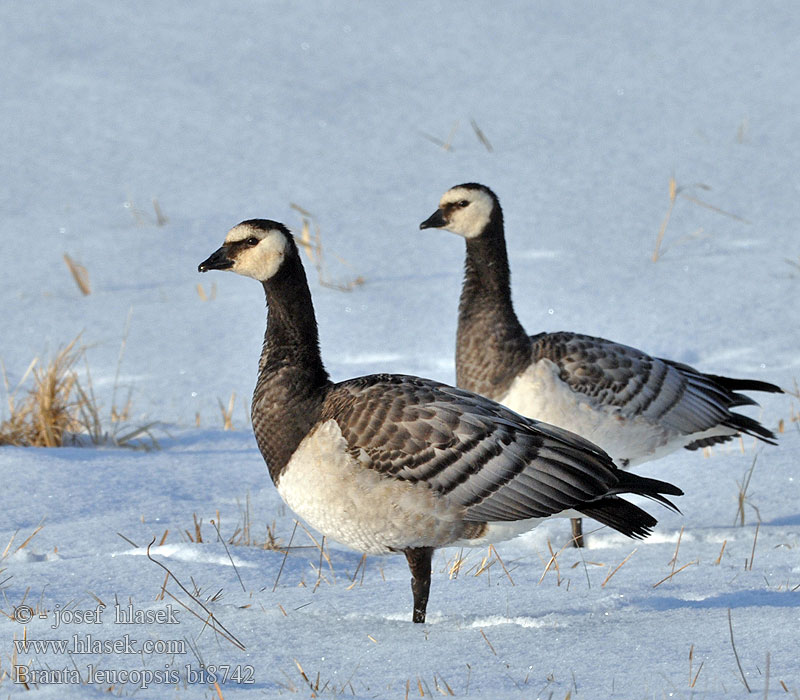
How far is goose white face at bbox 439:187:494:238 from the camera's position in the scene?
292 inches

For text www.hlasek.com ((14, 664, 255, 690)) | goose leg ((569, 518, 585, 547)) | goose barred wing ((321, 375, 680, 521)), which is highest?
goose barred wing ((321, 375, 680, 521))

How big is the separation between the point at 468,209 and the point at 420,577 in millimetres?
3492

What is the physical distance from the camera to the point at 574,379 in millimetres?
6688

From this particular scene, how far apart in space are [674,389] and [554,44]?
36.6 feet

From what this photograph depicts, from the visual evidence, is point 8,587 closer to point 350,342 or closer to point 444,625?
point 444,625

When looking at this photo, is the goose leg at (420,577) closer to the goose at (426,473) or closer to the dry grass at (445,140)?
the goose at (426,473)

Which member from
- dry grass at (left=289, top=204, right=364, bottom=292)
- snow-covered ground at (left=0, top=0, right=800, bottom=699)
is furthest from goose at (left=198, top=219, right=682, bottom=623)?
dry grass at (left=289, top=204, right=364, bottom=292)

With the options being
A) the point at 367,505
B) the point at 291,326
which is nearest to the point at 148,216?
the point at 291,326

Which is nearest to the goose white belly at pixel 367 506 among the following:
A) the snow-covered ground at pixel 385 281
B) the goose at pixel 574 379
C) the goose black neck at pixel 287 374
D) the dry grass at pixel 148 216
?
the goose black neck at pixel 287 374

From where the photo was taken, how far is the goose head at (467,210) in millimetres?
7414

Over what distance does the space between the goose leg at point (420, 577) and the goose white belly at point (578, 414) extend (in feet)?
6.83

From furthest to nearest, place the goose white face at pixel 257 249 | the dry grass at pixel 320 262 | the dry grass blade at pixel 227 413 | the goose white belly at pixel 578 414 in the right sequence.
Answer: the dry grass at pixel 320 262, the dry grass blade at pixel 227 413, the goose white belly at pixel 578 414, the goose white face at pixel 257 249

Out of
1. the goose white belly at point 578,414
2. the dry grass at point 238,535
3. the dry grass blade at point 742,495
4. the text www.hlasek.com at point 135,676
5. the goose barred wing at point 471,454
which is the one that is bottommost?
the dry grass at point 238,535

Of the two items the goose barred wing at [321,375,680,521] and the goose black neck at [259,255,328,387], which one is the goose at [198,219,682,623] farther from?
the goose black neck at [259,255,328,387]
